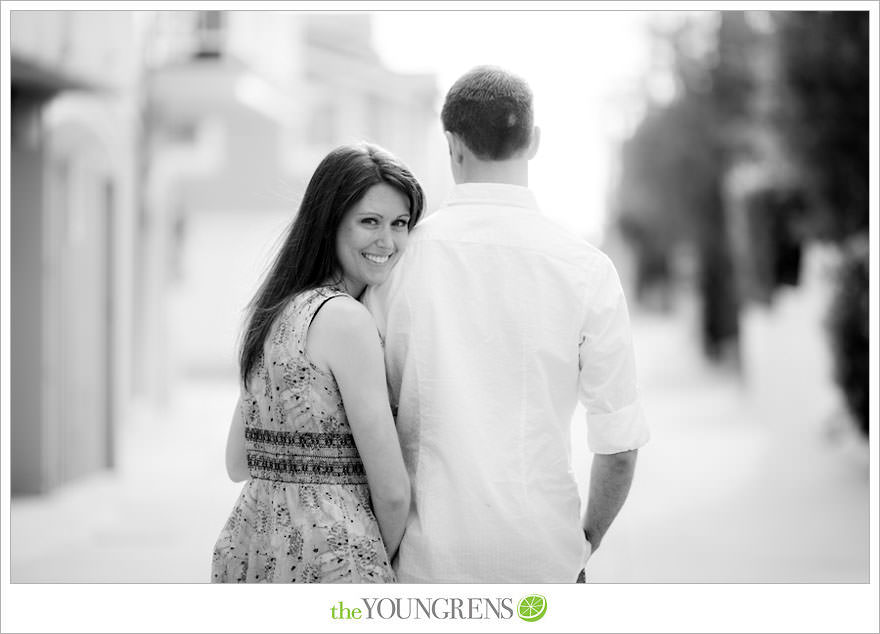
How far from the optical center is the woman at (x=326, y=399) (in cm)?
272

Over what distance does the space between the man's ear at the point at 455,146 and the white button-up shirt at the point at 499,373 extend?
0.08 metres

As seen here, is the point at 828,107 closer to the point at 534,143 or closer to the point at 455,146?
the point at 534,143

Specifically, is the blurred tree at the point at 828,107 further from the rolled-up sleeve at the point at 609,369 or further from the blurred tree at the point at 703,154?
the rolled-up sleeve at the point at 609,369

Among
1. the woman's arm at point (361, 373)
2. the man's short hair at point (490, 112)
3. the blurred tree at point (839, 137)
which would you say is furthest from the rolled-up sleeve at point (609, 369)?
the blurred tree at point (839, 137)

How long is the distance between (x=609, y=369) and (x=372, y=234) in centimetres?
65

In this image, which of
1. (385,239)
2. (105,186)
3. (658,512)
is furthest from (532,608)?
(105,186)

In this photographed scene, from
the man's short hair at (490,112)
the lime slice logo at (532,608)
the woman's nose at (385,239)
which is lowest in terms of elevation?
the lime slice logo at (532,608)

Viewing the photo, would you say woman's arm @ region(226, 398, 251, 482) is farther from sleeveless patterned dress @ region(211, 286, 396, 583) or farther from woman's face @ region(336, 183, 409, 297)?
woman's face @ region(336, 183, 409, 297)

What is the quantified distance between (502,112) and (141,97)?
437 inches

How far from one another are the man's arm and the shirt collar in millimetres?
642

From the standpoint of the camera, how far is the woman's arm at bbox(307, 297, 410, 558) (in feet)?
8.86

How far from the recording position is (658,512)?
8.56 metres

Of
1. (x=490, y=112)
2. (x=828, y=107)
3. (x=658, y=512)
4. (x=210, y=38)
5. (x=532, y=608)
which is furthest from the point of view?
(x=210, y=38)

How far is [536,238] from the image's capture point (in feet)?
9.46
